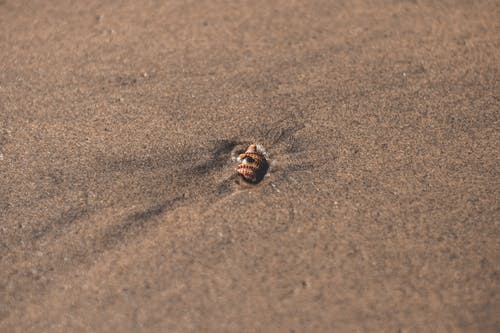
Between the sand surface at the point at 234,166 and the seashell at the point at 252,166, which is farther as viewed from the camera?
the seashell at the point at 252,166

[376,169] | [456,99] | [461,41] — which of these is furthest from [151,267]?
[461,41]

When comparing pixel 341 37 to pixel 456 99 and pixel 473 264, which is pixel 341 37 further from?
pixel 473 264

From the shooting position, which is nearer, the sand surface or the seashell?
the sand surface
